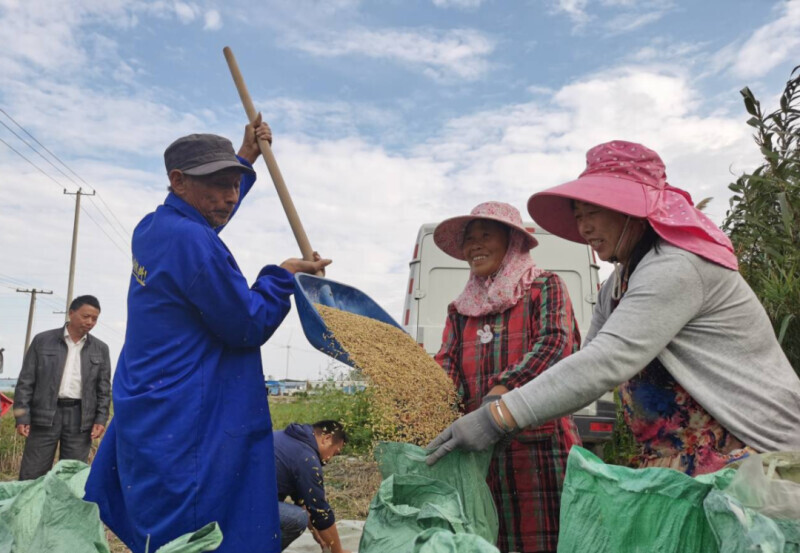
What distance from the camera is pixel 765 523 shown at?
1160 millimetres

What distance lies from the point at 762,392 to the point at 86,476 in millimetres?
1878

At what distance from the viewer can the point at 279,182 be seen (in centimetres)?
272

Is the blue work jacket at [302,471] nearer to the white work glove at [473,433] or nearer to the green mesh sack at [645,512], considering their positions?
the white work glove at [473,433]

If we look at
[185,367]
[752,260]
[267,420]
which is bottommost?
[267,420]

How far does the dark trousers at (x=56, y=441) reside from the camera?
4990 millimetres

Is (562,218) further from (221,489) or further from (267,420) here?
(221,489)

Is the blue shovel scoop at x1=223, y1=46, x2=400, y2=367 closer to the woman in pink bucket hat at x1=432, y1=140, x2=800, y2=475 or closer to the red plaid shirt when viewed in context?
the red plaid shirt

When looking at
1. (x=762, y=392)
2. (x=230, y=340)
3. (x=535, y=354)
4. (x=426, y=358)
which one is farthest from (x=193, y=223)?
(x=762, y=392)

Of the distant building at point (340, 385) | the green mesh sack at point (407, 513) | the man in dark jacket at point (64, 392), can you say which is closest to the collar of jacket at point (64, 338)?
the man in dark jacket at point (64, 392)

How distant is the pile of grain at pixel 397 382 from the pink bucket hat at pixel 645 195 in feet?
2.18

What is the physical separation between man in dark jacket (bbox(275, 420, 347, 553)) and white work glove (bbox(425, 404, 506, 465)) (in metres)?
1.54

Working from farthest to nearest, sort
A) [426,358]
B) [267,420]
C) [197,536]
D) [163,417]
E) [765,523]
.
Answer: [426,358], [267,420], [163,417], [197,536], [765,523]

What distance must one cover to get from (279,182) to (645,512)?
1.90 meters

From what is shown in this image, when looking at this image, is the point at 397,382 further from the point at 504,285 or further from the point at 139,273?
the point at 139,273
